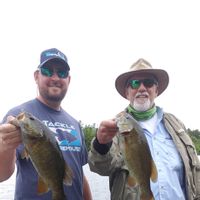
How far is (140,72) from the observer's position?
6062 mm

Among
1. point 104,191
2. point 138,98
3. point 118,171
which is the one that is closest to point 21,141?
point 118,171

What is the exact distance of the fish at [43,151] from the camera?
3473mm

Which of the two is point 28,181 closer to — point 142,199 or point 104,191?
point 142,199

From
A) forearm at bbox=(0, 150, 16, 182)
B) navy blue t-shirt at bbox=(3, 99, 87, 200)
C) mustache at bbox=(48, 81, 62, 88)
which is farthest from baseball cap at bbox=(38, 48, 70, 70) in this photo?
forearm at bbox=(0, 150, 16, 182)

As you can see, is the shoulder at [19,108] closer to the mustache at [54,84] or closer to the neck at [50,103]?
the neck at [50,103]

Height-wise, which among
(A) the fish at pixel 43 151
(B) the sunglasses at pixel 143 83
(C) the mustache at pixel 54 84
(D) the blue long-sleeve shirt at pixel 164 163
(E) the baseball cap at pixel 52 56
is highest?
(E) the baseball cap at pixel 52 56

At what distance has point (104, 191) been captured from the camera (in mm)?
25266

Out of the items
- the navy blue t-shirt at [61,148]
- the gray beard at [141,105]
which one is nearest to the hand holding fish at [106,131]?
the navy blue t-shirt at [61,148]

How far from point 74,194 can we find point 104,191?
20873 millimetres

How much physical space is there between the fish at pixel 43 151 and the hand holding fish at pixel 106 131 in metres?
0.72

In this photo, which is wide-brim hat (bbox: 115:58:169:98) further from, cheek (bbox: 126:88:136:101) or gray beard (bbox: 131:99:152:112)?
gray beard (bbox: 131:99:152:112)

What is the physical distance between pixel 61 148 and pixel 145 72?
1.99m

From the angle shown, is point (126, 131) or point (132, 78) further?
point (132, 78)

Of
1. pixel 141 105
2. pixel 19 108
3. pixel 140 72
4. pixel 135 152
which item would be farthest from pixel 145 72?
pixel 135 152
